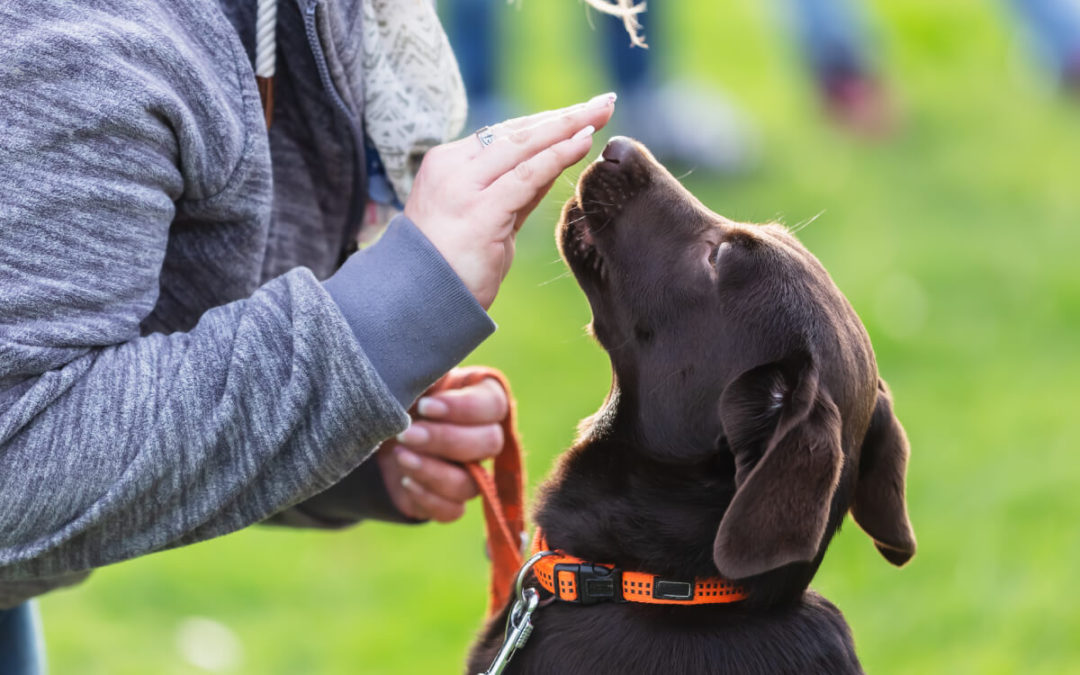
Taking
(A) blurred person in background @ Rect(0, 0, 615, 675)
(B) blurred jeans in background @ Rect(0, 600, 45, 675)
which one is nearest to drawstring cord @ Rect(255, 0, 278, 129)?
(A) blurred person in background @ Rect(0, 0, 615, 675)

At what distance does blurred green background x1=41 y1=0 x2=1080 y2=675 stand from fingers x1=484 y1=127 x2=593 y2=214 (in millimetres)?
699

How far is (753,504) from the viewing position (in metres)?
1.58

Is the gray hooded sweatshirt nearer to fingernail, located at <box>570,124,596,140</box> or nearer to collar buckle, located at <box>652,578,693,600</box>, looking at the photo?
fingernail, located at <box>570,124,596,140</box>

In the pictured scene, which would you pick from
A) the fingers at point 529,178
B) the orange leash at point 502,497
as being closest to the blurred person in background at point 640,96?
the orange leash at point 502,497

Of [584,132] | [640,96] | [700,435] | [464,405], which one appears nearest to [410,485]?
[464,405]

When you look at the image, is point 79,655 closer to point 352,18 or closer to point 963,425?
point 352,18

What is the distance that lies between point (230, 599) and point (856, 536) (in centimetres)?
168

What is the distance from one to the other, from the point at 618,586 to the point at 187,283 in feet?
2.43

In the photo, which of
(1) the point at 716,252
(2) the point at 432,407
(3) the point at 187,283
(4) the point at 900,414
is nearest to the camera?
(3) the point at 187,283

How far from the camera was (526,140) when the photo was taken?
166 cm

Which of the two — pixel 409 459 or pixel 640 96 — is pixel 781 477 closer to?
pixel 409 459

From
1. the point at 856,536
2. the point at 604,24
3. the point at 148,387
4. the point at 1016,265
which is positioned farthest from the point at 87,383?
the point at 604,24

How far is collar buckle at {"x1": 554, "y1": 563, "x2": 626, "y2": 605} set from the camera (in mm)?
1826

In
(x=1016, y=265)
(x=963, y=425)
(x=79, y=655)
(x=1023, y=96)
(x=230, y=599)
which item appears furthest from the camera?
(x=1023, y=96)
